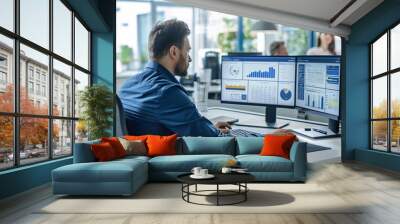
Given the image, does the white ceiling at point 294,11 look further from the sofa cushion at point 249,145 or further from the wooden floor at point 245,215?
the wooden floor at point 245,215

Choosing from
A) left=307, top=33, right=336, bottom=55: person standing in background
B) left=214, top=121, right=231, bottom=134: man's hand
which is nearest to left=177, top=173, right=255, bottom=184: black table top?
left=214, top=121, right=231, bottom=134: man's hand

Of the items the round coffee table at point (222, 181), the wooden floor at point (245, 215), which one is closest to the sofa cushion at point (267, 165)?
the wooden floor at point (245, 215)

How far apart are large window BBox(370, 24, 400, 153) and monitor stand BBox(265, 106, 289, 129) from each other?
165 centimetres

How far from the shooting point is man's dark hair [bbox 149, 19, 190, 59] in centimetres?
834

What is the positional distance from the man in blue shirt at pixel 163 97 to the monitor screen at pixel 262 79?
2.56 ft

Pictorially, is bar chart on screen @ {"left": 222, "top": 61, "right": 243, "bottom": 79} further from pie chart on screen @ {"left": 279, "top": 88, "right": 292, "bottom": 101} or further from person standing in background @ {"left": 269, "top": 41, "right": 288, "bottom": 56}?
person standing in background @ {"left": 269, "top": 41, "right": 288, "bottom": 56}

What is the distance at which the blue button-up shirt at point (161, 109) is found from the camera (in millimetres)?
7918

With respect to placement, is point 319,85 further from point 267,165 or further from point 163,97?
point 163,97

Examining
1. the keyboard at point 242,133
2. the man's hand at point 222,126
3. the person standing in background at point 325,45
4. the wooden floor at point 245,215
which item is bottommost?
the wooden floor at point 245,215

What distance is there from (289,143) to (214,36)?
15.5 feet

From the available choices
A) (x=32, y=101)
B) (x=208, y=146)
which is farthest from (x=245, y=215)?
(x=32, y=101)

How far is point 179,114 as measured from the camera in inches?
314

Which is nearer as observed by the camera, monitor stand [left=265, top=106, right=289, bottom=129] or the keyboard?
monitor stand [left=265, top=106, right=289, bottom=129]

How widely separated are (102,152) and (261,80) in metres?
3.40
